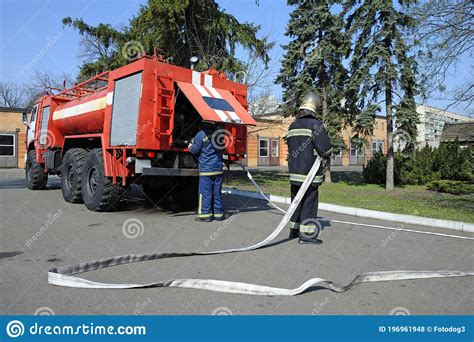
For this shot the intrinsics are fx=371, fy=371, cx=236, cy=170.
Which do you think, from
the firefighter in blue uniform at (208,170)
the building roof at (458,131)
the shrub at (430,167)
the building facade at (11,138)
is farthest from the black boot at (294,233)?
the building roof at (458,131)

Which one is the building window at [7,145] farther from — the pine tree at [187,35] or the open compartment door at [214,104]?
the open compartment door at [214,104]

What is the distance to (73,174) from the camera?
893 centimetres

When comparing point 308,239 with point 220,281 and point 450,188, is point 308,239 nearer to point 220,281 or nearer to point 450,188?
point 220,281

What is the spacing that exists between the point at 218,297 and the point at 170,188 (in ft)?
20.3

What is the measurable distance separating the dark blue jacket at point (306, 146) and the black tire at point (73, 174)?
17.7 ft

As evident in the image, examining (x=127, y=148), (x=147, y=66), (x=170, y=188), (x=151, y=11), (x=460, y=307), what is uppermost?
(x=151, y=11)

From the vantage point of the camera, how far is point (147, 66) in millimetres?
6805

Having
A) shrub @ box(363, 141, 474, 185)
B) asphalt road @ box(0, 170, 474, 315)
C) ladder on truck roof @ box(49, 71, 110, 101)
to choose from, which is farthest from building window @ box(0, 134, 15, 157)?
shrub @ box(363, 141, 474, 185)

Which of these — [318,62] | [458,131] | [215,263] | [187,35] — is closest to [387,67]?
[318,62]

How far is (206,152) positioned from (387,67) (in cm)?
1073

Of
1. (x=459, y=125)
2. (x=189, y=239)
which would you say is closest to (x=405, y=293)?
(x=189, y=239)

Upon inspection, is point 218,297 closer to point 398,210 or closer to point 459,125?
point 398,210

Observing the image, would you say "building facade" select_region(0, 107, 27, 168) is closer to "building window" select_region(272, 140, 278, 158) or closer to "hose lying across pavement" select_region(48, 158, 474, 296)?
"building window" select_region(272, 140, 278, 158)

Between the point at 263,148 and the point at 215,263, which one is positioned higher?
the point at 263,148
